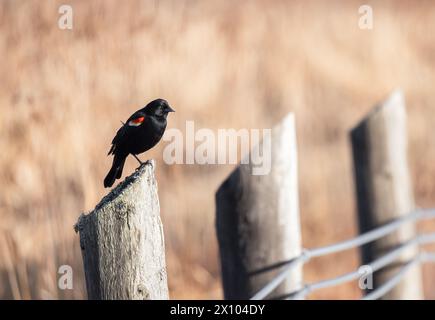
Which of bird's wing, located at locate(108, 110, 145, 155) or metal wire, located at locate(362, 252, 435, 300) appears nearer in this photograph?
bird's wing, located at locate(108, 110, 145, 155)

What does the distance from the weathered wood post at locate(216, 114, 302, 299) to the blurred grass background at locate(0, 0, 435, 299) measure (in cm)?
159

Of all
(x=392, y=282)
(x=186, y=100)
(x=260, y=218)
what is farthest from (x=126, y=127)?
(x=186, y=100)

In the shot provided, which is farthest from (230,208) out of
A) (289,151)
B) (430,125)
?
(430,125)

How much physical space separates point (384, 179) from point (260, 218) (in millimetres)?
945

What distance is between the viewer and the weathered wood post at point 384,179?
331 centimetres

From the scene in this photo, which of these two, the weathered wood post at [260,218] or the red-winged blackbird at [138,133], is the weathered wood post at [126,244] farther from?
the red-winged blackbird at [138,133]

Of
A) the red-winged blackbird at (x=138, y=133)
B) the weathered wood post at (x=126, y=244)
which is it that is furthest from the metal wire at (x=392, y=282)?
the weathered wood post at (x=126, y=244)

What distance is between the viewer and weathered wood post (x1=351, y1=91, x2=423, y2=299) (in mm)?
3307

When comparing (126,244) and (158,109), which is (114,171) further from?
(126,244)

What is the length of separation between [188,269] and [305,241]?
915 millimetres

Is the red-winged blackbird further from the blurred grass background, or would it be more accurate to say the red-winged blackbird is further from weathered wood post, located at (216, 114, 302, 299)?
the blurred grass background

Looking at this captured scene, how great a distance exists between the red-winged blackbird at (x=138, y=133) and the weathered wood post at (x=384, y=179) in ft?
2.78

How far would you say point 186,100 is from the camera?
500 cm

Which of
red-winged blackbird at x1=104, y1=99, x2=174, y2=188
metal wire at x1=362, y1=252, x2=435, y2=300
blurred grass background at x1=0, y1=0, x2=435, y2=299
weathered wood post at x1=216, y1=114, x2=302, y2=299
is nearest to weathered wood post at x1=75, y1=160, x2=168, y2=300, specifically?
weathered wood post at x1=216, y1=114, x2=302, y2=299
